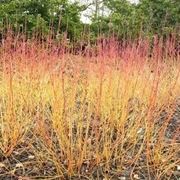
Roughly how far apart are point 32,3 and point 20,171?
6375 millimetres

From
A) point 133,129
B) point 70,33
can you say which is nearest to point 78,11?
point 70,33

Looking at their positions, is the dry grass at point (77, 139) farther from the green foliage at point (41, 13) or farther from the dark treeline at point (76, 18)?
the green foliage at point (41, 13)

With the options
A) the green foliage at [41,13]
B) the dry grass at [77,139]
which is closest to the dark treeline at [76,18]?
the green foliage at [41,13]

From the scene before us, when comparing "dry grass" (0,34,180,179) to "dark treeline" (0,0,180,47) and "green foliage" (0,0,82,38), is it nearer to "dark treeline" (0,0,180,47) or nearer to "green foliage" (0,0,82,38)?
"dark treeline" (0,0,180,47)

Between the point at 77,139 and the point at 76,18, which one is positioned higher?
the point at 76,18

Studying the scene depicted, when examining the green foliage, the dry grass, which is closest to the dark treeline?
the green foliage

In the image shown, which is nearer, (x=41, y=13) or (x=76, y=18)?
(x=41, y=13)

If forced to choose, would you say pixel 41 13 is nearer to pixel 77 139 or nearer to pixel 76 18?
pixel 76 18

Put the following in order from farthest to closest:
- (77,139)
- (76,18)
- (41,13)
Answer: (76,18) → (41,13) → (77,139)

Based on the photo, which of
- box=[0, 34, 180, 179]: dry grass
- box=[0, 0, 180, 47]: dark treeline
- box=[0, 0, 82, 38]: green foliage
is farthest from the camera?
box=[0, 0, 82, 38]: green foliage

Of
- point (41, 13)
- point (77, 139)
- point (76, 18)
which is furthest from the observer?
point (76, 18)

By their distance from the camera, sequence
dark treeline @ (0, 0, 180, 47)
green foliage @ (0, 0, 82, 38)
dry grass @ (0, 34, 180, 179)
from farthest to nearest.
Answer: green foliage @ (0, 0, 82, 38) → dark treeline @ (0, 0, 180, 47) → dry grass @ (0, 34, 180, 179)

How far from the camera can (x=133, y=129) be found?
374 cm

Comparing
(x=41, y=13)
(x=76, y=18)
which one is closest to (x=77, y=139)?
(x=41, y=13)
